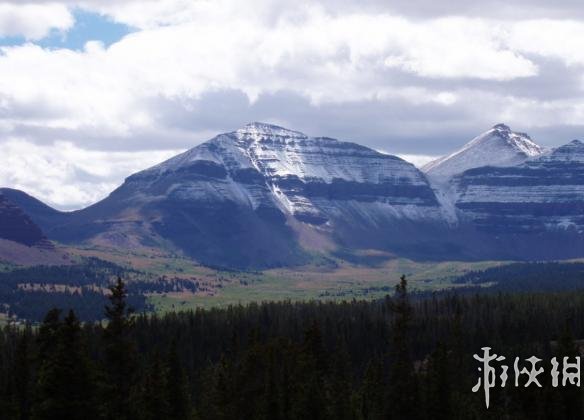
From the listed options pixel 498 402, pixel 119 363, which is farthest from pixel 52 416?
pixel 498 402

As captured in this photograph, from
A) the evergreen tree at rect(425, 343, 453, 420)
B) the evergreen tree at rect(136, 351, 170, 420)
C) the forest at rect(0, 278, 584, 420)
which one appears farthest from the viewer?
the evergreen tree at rect(425, 343, 453, 420)

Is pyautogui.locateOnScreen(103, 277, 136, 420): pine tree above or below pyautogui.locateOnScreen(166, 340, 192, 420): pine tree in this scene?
above

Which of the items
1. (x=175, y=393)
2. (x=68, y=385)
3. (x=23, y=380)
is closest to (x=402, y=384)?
(x=175, y=393)

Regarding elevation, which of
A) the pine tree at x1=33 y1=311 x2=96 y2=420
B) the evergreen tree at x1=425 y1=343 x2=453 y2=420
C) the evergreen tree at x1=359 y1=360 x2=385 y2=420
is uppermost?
the pine tree at x1=33 y1=311 x2=96 y2=420

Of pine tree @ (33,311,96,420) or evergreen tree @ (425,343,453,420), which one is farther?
evergreen tree @ (425,343,453,420)

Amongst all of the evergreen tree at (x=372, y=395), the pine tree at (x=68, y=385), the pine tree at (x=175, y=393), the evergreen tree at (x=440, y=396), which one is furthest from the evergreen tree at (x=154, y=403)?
the evergreen tree at (x=372, y=395)

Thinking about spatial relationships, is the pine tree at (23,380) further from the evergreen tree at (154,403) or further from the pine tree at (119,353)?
the pine tree at (119,353)

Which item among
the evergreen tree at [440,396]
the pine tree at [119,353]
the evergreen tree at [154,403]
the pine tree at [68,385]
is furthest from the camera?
the evergreen tree at [440,396]

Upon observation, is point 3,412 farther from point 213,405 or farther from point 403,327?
point 403,327

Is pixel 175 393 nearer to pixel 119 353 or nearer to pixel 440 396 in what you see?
pixel 119 353

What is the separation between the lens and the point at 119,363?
327 feet

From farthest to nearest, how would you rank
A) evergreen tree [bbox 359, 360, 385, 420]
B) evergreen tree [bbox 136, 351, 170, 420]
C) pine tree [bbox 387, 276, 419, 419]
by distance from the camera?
1. evergreen tree [bbox 359, 360, 385, 420]
2. pine tree [bbox 387, 276, 419, 419]
3. evergreen tree [bbox 136, 351, 170, 420]

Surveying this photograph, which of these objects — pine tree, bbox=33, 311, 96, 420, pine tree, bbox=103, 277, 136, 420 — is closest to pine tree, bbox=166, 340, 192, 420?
pine tree, bbox=103, 277, 136, 420

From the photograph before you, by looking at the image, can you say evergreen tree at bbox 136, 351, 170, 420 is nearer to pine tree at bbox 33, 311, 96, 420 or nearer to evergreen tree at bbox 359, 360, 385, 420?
pine tree at bbox 33, 311, 96, 420
